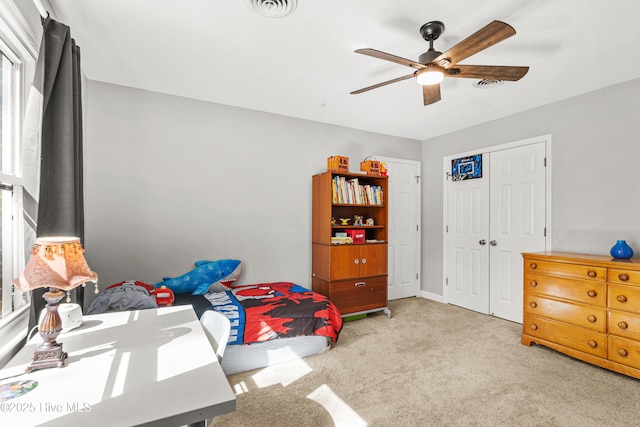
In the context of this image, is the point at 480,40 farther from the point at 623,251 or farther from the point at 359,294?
the point at 359,294

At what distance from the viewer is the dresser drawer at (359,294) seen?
3520 millimetres

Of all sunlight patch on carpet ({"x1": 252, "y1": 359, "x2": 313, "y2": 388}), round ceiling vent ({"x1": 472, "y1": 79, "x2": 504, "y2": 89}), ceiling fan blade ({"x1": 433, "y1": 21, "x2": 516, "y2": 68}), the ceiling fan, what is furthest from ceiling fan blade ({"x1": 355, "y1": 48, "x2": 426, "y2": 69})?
sunlight patch on carpet ({"x1": 252, "y1": 359, "x2": 313, "y2": 388})

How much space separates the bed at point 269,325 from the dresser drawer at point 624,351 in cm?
217

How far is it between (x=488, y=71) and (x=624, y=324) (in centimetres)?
219

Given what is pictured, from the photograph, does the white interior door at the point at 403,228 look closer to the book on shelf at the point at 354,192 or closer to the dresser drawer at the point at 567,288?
the book on shelf at the point at 354,192

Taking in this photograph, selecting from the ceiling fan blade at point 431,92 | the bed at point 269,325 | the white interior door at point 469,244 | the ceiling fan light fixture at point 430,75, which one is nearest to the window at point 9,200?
the bed at point 269,325

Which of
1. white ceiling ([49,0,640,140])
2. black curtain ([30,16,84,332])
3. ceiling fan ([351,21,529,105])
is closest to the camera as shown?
black curtain ([30,16,84,332])

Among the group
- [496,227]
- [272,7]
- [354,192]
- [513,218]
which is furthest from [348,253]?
[272,7]

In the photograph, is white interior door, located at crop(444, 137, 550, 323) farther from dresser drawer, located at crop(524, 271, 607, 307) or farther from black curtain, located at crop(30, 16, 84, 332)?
black curtain, located at crop(30, 16, 84, 332)

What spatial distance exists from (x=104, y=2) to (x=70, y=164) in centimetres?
101

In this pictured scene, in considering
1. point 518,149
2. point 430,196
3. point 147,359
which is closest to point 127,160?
point 147,359

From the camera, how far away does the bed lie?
8.06 ft

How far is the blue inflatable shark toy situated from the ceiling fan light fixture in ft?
8.01

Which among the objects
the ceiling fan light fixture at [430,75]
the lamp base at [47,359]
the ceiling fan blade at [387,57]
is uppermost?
the ceiling fan blade at [387,57]
